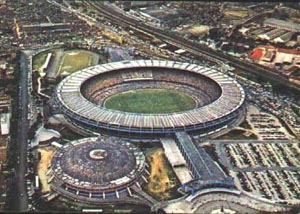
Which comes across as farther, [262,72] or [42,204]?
[262,72]

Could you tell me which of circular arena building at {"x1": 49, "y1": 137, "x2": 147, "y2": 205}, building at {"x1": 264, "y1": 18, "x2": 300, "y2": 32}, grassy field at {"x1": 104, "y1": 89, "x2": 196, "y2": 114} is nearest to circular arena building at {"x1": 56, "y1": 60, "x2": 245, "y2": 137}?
grassy field at {"x1": 104, "y1": 89, "x2": 196, "y2": 114}

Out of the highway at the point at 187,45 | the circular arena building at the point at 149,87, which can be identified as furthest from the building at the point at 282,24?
the circular arena building at the point at 149,87

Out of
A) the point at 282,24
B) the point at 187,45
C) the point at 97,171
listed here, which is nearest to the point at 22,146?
the point at 97,171

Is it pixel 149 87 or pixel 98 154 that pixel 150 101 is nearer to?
pixel 149 87

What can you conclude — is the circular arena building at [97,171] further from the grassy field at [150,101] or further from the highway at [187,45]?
the highway at [187,45]

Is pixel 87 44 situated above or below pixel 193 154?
below

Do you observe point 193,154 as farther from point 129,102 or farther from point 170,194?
point 129,102

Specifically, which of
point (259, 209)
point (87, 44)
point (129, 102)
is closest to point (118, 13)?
point (87, 44)
